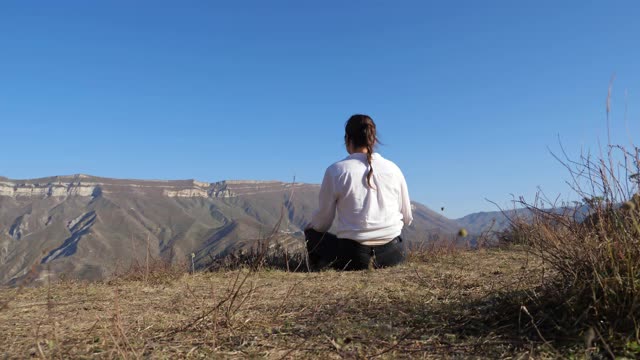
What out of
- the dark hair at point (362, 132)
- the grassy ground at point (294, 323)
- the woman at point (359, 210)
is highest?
the dark hair at point (362, 132)

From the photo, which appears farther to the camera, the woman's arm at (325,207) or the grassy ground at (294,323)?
the woman's arm at (325,207)

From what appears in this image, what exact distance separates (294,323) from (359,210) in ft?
8.57

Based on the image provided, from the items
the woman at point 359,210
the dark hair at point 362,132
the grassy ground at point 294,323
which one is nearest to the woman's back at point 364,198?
the woman at point 359,210

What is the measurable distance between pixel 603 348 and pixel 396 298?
4.62 ft

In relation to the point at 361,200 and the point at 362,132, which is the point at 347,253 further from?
the point at 362,132

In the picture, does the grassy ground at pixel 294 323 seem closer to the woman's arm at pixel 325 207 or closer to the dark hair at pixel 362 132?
the woman's arm at pixel 325 207

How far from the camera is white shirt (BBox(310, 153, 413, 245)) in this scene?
16.8ft

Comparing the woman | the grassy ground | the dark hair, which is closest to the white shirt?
the woman

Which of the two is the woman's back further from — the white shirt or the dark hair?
the dark hair

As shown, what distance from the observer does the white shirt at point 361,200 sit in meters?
5.12

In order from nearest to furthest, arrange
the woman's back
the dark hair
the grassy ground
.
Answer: the grassy ground, the woman's back, the dark hair

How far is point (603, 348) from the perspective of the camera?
6.50 ft

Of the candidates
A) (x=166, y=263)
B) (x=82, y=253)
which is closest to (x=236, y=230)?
(x=82, y=253)

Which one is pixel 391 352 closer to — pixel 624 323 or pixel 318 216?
pixel 624 323
